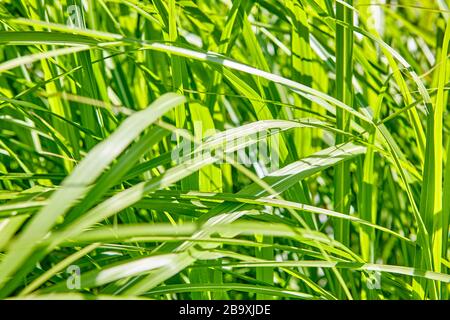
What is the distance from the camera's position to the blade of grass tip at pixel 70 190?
391 mm

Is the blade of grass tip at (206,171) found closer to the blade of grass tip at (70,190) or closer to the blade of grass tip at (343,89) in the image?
the blade of grass tip at (343,89)

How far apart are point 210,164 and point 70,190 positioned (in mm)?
291

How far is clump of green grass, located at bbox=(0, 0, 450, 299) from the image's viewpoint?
18.5 inches

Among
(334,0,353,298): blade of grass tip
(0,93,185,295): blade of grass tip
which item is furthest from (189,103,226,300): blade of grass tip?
(0,93,185,295): blade of grass tip

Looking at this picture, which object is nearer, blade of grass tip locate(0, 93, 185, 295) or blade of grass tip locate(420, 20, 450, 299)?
blade of grass tip locate(0, 93, 185, 295)

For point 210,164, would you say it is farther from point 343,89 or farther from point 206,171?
point 343,89

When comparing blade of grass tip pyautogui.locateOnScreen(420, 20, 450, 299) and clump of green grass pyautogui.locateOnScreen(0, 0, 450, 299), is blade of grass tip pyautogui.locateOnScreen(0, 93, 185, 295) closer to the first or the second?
clump of green grass pyautogui.locateOnScreen(0, 0, 450, 299)

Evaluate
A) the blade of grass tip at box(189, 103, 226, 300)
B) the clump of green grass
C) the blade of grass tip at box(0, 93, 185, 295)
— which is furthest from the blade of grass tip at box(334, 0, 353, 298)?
the blade of grass tip at box(0, 93, 185, 295)

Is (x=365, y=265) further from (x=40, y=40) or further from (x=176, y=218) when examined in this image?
(x=40, y=40)

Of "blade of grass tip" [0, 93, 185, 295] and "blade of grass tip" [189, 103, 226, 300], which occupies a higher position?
"blade of grass tip" [189, 103, 226, 300]

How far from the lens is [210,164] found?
68 cm

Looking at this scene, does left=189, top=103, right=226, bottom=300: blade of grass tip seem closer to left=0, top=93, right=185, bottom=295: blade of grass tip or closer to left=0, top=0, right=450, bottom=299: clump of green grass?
left=0, top=0, right=450, bottom=299: clump of green grass

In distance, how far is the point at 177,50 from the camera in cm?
51
